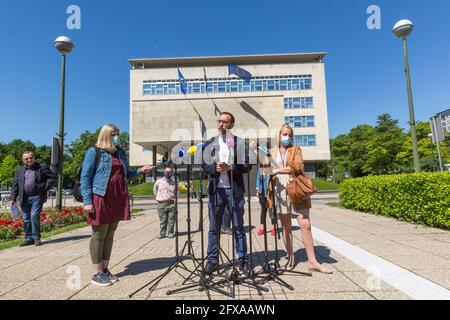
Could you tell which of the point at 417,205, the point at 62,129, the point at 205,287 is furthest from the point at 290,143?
the point at 62,129

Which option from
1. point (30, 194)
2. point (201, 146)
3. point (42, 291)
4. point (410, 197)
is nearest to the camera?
point (42, 291)

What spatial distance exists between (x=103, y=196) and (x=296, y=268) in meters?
2.80

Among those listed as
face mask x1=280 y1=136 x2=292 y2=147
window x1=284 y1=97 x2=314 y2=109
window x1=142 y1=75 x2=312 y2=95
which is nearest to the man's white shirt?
face mask x1=280 y1=136 x2=292 y2=147

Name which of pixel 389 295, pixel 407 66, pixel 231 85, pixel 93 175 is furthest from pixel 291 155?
pixel 231 85

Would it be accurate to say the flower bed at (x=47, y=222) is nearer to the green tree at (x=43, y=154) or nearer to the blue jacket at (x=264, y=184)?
the blue jacket at (x=264, y=184)

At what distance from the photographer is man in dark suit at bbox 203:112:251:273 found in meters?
3.59

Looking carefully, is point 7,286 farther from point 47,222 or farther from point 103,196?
point 47,222

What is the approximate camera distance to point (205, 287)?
3.11 metres

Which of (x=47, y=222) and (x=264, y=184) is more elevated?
→ (x=264, y=184)

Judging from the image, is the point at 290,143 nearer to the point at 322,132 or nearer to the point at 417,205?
the point at 417,205

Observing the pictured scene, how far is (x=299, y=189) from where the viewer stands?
3732mm

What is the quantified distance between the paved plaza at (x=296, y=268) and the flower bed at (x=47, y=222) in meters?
1.37

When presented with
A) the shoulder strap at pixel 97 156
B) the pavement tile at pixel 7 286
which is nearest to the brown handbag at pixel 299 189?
the shoulder strap at pixel 97 156
